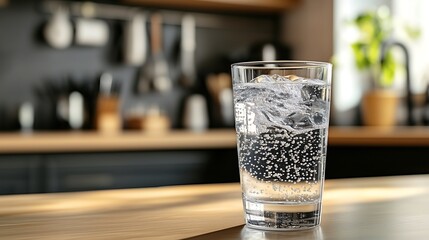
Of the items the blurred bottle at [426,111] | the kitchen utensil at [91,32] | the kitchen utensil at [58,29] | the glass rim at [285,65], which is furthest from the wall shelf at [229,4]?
the glass rim at [285,65]

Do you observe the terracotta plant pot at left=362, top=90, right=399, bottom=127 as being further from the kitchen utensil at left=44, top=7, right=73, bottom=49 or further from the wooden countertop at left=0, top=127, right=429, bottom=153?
the kitchen utensil at left=44, top=7, right=73, bottom=49

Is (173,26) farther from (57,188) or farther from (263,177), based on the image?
(263,177)

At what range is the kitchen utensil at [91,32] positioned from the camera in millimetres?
3137

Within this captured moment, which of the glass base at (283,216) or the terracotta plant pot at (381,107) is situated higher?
the glass base at (283,216)

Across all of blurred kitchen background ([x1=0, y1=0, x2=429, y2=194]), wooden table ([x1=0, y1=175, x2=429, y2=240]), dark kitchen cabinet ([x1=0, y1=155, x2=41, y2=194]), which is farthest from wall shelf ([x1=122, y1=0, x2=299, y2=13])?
wooden table ([x1=0, y1=175, x2=429, y2=240])

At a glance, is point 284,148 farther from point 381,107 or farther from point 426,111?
point 426,111

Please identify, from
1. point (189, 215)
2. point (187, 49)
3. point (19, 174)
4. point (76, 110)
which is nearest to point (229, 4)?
point (187, 49)

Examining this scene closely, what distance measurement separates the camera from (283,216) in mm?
603

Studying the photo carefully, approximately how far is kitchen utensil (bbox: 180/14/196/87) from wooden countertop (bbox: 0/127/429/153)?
600 millimetres

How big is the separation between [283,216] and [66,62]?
107 inches

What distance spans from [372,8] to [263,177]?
289cm

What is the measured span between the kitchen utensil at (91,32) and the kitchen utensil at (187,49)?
41 cm

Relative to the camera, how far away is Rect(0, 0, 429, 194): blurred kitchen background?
2.72 metres

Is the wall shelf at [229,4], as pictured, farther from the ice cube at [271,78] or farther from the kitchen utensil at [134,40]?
the ice cube at [271,78]
